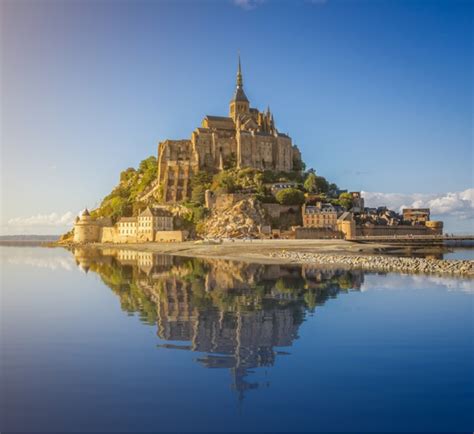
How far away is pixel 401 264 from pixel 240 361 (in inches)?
1001

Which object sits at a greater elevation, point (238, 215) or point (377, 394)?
point (238, 215)

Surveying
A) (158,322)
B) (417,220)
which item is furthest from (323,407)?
(417,220)

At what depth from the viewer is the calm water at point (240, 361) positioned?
8.99 meters

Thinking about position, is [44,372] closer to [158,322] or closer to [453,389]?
[158,322]

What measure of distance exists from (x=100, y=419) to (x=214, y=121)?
82.9 metres

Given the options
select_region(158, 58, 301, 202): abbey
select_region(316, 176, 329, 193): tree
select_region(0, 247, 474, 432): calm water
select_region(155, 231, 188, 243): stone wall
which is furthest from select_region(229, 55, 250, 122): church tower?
select_region(0, 247, 474, 432): calm water

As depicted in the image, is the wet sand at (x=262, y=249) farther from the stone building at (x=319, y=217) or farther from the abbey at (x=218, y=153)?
the abbey at (x=218, y=153)

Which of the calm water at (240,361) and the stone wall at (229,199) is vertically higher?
the stone wall at (229,199)

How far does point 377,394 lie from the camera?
32.9ft

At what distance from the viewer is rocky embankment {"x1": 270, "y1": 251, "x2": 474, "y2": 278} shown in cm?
3225

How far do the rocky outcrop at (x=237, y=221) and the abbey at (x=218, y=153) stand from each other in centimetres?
1096

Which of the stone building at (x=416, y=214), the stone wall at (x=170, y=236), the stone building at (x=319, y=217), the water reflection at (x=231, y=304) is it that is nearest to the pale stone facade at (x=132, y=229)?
the stone wall at (x=170, y=236)

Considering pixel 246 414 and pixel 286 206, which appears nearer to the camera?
pixel 246 414

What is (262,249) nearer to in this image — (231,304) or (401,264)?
(401,264)
